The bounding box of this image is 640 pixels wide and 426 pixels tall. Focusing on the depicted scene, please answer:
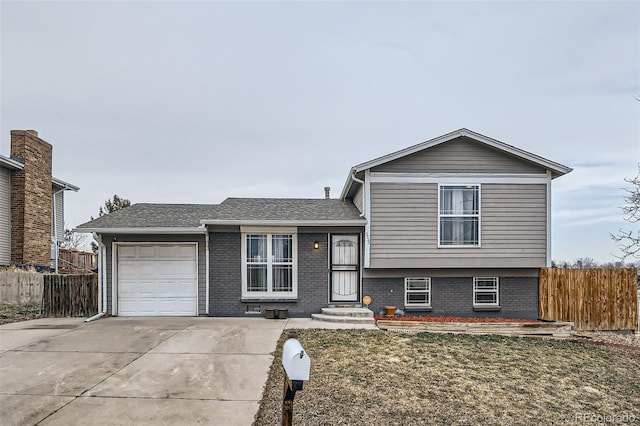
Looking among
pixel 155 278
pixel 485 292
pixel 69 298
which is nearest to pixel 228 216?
pixel 155 278

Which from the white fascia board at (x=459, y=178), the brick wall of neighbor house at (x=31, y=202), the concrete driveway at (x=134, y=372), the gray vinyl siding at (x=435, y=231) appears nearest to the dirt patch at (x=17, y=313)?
the concrete driveway at (x=134, y=372)

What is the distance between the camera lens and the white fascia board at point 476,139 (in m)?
10.6

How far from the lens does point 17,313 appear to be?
11.5m

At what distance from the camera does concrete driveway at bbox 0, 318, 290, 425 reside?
15.4ft

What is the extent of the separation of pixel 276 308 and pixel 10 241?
14.9 m

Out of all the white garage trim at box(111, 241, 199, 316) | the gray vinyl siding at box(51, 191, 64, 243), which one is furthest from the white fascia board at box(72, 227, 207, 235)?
the gray vinyl siding at box(51, 191, 64, 243)

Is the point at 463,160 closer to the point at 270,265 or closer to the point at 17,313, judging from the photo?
the point at 270,265

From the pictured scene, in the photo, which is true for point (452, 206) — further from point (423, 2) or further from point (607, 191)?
point (607, 191)

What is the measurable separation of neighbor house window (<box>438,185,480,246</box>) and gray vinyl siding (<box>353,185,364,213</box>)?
2.24 m

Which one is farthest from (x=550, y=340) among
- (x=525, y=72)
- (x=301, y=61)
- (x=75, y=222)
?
(x=75, y=222)

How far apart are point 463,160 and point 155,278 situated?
9.71m

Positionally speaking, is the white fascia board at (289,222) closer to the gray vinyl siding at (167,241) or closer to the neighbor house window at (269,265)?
the neighbor house window at (269,265)

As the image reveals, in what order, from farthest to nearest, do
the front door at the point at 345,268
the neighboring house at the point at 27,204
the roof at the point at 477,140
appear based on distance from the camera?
1. the neighboring house at the point at 27,204
2. the front door at the point at 345,268
3. the roof at the point at 477,140

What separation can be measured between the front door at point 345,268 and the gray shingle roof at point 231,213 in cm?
76
